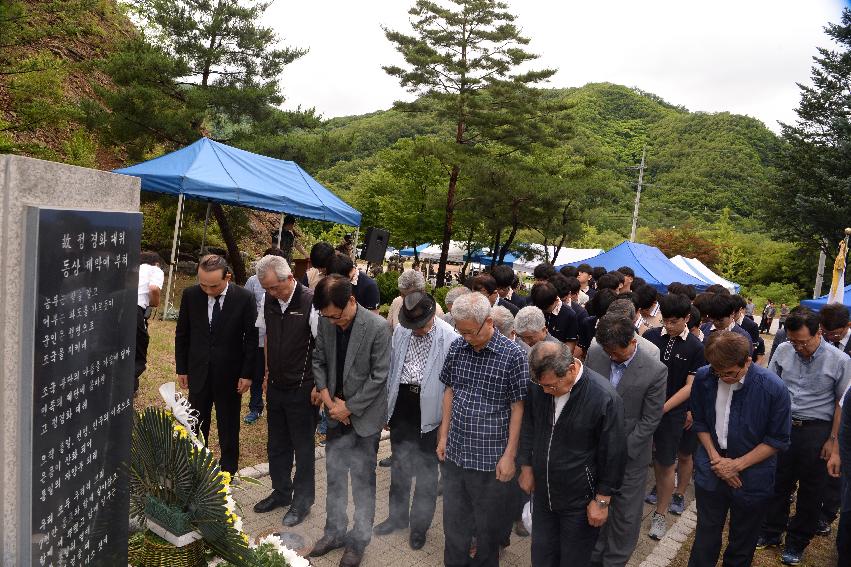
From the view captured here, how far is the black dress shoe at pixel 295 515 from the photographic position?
436 cm

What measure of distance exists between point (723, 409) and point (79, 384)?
3.44 meters

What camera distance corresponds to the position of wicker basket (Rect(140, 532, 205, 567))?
262 cm

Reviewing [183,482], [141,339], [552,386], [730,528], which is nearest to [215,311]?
[141,339]

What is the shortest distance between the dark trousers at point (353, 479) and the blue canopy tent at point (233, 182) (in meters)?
6.81

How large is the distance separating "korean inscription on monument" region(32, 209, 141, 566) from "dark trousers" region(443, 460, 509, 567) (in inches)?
75.6

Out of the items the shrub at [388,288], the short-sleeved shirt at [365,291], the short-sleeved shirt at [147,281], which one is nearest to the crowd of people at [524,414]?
the short-sleeved shirt at [147,281]

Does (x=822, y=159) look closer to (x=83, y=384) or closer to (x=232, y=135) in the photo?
(x=232, y=135)

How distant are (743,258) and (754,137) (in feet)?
88.7

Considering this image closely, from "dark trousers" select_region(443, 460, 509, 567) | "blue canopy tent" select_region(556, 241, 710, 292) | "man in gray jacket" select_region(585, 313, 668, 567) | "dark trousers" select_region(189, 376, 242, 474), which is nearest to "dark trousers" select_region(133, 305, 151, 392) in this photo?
"dark trousers" select_region(189, 376, 242, 474)

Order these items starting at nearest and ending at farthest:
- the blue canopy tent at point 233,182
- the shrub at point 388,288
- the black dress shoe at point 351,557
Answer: the black dress shoe at point 351,557 → the blue canopy tent at point 233,182 → the shrub at point 388,288

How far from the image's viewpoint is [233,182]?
A: 10234 millimetres

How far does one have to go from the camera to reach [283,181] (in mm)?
11766

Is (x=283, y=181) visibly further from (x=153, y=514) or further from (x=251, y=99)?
(x=153, y=514)

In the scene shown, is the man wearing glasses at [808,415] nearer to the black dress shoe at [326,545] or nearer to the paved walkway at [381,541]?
the paved walkway at [381,541]
